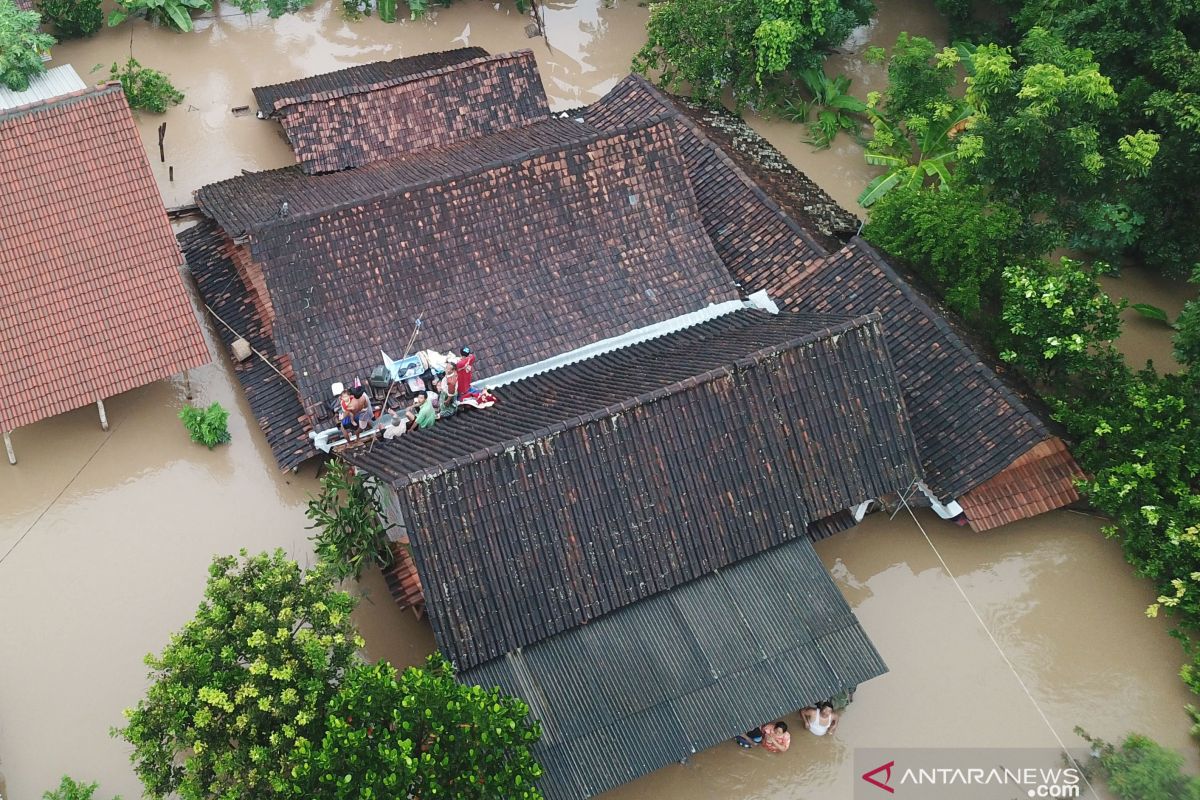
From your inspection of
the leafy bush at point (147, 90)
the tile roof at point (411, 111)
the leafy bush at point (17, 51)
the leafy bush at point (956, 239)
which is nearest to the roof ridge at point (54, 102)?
the leafy bush at point (17, 51)

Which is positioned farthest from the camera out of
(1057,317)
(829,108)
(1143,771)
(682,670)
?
(829,108)

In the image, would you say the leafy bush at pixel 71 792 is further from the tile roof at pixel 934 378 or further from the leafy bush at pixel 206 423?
the tile roof at pixel 934 378

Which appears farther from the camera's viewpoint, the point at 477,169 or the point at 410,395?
the point at 477,169

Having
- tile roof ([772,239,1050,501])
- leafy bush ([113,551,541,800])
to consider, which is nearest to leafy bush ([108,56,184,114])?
leafy bush ([113,551,541,800])

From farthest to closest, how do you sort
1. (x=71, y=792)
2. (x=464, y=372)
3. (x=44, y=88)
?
(x=44, y=88) < (x=464, y=372) < (x=71, y=792)


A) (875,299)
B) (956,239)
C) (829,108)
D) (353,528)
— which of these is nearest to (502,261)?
(353,528)

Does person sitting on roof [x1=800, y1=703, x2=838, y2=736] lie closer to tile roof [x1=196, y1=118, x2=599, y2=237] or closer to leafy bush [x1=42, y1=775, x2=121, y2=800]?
leafy bush [x1=42, y1=775, x2=121, y2=800]

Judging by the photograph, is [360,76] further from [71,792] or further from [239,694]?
[71,792]
